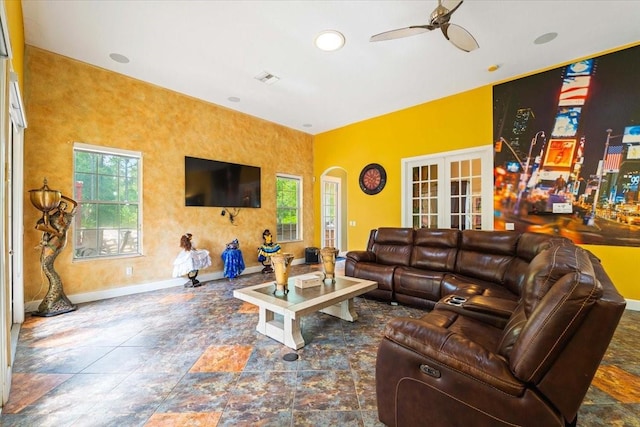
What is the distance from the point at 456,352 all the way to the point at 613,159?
4045mm

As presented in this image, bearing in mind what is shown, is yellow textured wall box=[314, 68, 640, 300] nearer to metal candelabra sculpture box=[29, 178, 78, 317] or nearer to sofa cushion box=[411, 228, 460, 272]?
sofa cushion box=[411, 228, 460, 272]

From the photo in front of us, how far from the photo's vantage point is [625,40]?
320 centimetres

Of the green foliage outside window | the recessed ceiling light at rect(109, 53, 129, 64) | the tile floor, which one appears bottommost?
the tile floor

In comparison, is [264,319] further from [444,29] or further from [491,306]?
[444,29]

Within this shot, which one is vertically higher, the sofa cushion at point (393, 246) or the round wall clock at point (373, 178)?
the round wall clock at point (373, 178)

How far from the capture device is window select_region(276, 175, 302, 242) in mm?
6172

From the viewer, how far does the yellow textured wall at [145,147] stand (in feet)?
10.9

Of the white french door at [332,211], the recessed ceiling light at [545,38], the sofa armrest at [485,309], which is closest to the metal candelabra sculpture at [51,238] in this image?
the sofa armrest at [485,309]

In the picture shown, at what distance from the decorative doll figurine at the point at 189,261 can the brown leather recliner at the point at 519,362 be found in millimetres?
3692

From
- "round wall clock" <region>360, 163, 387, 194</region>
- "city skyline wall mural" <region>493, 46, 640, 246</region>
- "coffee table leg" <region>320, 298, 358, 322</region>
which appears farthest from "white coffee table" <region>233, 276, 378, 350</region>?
"round wall clock" <region>360, 163, 387, 194</region>

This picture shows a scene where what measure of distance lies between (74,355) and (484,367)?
10.0 feet

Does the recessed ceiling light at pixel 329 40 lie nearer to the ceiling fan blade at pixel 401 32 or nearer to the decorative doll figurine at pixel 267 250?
the ceiling fan blade at pixel 401 32

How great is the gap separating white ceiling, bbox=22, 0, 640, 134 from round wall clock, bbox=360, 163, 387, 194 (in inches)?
60.5

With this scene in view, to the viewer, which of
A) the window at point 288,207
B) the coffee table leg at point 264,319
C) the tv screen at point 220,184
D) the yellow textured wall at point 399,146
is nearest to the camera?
the coffee table leg at point 264,319
